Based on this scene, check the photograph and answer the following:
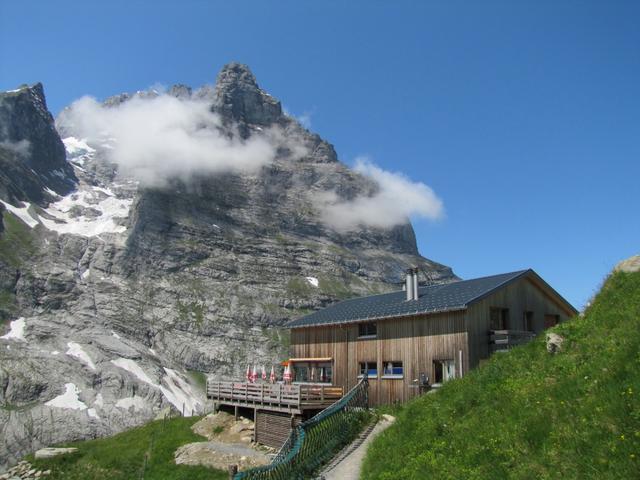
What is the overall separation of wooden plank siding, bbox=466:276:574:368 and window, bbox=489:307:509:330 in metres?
0.20

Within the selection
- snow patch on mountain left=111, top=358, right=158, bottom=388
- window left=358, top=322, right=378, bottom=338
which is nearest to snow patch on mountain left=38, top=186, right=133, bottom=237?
snow patch on mountain left=111, top=358, right=158, bottom=388

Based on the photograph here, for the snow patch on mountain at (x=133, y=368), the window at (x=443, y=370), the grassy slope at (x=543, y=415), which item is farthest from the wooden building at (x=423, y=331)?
the snow patch on mountain at (x=133, y=368)

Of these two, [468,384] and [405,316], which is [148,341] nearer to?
[405,316]

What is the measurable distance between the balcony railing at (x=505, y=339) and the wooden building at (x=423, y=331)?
55mm

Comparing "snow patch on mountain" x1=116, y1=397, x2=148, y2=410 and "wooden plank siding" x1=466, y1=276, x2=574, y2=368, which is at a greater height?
"wooden plank siding" x1=466, y1=276, x2=574, y2=368

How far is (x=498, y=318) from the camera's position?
3100cm

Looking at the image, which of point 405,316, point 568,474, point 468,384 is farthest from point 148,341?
point 568,474

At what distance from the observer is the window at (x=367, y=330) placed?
3375cm

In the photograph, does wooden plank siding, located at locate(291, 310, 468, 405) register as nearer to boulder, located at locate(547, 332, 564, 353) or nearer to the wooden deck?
the wooden deck

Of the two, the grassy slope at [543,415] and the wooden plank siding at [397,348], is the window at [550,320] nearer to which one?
the wooden plank siding at [397,348]

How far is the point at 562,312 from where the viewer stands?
35.4 m

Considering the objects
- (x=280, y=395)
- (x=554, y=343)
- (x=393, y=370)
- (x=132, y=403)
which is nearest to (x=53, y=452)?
(x=280, y=395)

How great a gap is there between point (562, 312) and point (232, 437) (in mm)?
23561

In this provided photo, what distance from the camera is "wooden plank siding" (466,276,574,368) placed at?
28625mm
